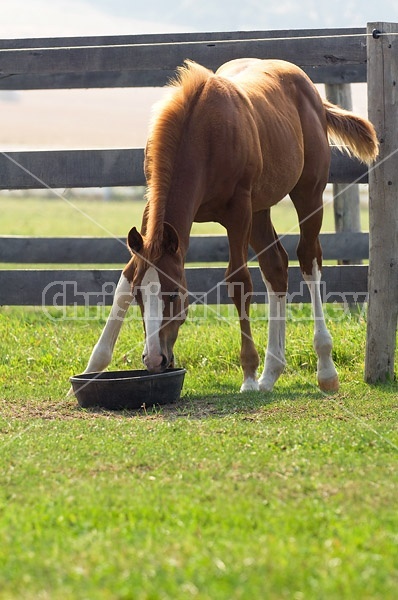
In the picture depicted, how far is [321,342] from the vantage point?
6.32 metres

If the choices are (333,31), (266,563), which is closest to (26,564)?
(266,563)

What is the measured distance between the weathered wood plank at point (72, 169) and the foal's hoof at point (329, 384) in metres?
1.97

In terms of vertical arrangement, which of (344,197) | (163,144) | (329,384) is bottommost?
(329,384)

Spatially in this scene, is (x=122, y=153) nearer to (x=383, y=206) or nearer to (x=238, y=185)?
(x=238, y=185)

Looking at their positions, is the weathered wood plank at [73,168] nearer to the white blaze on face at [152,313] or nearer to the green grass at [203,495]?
the green grass at [203,495]

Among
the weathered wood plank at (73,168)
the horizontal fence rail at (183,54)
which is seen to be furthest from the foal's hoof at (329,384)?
the horizontal fence rail at (183,54)

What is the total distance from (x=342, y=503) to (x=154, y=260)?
2175mm

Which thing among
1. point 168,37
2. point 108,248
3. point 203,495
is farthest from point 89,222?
point 203,495

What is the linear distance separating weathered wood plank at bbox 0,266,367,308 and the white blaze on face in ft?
6.54

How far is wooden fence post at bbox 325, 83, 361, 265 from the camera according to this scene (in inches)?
340

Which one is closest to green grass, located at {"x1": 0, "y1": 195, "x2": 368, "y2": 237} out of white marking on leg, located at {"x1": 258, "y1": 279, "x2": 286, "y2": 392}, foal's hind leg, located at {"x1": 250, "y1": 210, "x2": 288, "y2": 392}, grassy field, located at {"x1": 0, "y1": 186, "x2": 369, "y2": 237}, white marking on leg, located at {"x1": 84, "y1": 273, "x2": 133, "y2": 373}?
grassy field, located at {"x1": 0, "y1": 186, "x2": 369, "y2": 237}

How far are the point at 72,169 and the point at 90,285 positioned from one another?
0.92 metres

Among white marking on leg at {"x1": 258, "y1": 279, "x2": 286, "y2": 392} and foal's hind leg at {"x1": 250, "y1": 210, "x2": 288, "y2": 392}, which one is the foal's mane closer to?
foal's hind leg at {"x1": 250, "y1": 210, "x2": 288, "y2": 392}

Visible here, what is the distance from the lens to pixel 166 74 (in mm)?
8266
